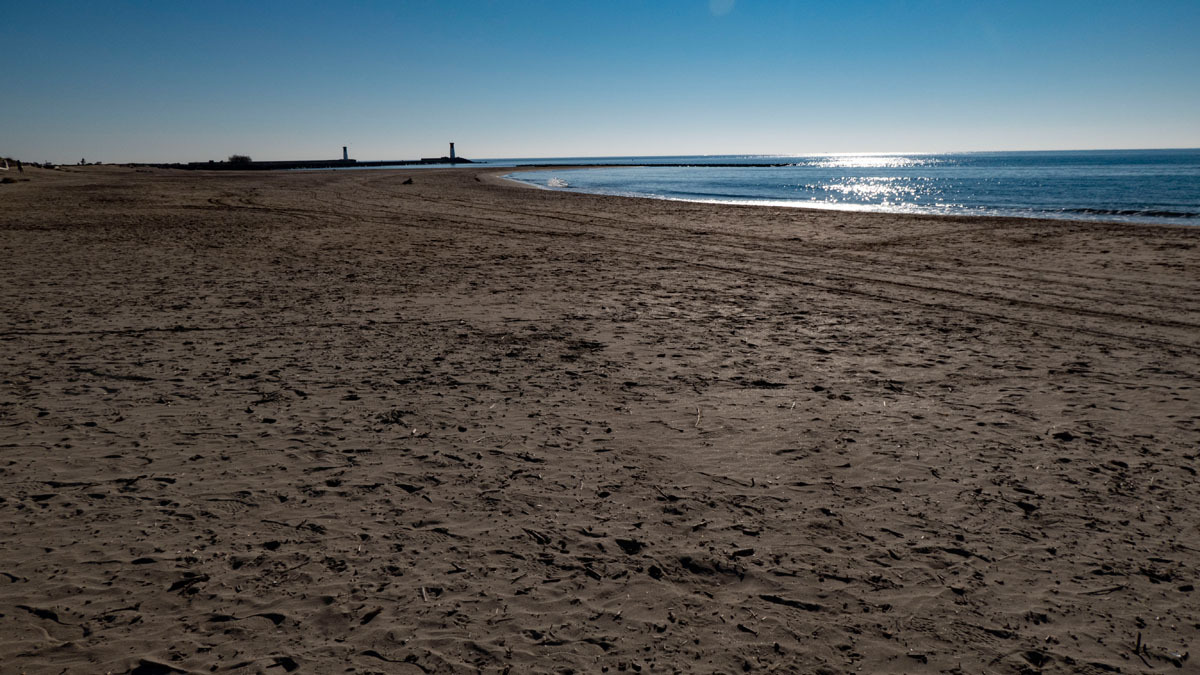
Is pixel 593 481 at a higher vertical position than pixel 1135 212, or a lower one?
lower

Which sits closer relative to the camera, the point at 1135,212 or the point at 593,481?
the point at 593,481

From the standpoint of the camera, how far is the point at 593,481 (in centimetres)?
386

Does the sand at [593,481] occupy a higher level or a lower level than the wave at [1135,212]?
lower

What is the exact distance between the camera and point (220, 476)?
382 centimetres

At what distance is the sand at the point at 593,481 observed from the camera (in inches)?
104

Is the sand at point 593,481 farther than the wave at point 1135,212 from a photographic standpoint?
No

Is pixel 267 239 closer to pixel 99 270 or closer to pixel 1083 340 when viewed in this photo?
pixel 99 270

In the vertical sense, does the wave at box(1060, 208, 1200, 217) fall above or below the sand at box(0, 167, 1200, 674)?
above

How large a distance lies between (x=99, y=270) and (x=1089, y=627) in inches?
465

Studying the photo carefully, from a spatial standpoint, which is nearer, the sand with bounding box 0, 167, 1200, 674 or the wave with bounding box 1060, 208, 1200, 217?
the sand with bounding box 0, 167, 1200, 674

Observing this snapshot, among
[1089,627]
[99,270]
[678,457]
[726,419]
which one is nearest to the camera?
[1089,627]

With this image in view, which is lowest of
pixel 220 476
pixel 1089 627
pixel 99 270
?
pixel 1089 627

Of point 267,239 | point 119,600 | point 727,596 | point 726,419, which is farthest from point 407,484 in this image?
point 267,239

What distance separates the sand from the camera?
263cm
